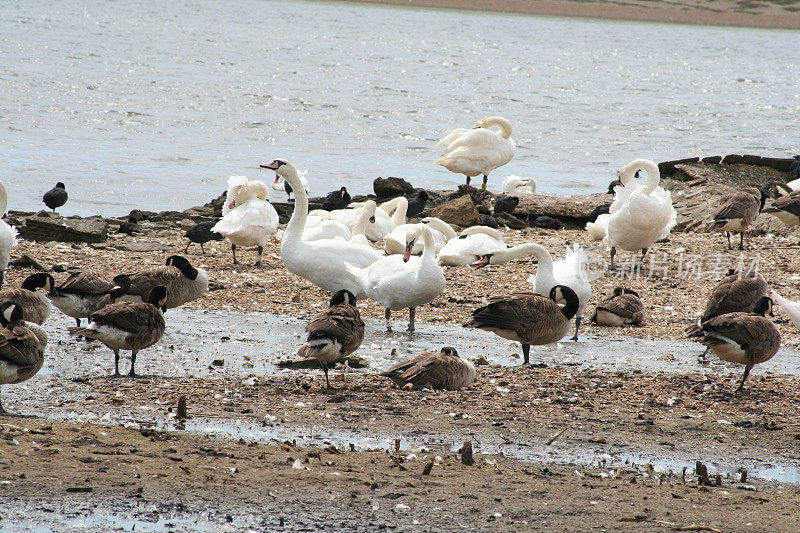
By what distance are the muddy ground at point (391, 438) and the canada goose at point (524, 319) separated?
12.6 inches

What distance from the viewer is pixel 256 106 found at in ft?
121

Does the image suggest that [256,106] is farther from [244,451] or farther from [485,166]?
[244,451]

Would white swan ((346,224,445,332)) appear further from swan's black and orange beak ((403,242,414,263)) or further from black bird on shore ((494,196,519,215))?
black bird on shore ((494,196,519,215))

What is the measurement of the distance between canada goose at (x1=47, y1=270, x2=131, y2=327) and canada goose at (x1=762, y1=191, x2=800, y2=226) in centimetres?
979

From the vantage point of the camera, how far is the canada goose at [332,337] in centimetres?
739

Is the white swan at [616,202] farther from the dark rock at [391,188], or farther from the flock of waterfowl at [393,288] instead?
the dark rock at [391,188]

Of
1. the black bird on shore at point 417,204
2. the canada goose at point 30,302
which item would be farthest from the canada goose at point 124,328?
the black bird on shore at point 417,204

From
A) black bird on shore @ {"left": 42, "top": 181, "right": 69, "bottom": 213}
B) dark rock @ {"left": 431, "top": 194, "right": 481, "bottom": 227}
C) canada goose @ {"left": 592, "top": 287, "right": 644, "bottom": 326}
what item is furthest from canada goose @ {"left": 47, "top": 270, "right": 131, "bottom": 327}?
dark rock @ {"left": 431, "top": 194, "right": 481, "bottom": 227}

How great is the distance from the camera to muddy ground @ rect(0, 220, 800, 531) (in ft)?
16.1

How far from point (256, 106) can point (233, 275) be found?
84.4 ft

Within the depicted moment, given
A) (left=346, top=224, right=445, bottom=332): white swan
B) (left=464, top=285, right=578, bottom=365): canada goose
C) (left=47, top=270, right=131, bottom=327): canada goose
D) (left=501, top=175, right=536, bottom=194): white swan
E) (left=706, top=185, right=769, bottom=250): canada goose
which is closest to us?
(left=464, top=285, right=578, bottom=365): canada goose

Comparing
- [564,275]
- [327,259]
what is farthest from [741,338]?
[327,259]

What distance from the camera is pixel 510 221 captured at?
16672mm

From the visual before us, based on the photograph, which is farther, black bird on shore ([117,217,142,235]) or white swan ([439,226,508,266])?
black bird on shore ([117,217,142,235])
